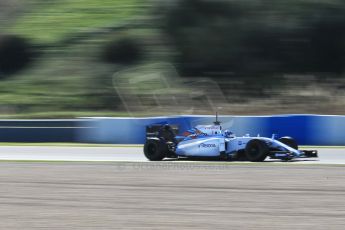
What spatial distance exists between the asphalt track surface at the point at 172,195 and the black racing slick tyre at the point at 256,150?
0.20 meters

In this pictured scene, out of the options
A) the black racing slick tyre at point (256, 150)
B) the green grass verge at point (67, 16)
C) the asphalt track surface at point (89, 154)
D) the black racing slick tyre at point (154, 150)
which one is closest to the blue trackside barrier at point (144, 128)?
the asphalt track surface at point (89, 154)

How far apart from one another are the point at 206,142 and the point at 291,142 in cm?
163

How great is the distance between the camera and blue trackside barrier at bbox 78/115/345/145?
53.6 ft

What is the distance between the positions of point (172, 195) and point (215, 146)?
4398 millimetres

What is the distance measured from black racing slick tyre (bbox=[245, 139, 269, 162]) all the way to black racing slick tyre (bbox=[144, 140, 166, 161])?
1.61m

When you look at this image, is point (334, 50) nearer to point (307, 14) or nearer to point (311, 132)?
point (307, 14)

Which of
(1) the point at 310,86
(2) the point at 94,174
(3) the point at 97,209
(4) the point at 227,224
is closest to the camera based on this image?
(4) the point at 227,224

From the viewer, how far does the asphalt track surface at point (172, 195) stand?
663 centimetres

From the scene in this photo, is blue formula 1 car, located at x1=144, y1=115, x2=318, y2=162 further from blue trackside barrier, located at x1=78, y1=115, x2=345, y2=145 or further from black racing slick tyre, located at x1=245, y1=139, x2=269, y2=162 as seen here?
blue trackside barrier, located at x1=78, y1=115, x2=345, y2=145

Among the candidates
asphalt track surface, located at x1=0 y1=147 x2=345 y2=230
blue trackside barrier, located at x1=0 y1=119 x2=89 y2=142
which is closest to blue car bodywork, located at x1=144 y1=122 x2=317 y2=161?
asphalt track surface, located at x1=0 y1=147 x2=345 y2=230

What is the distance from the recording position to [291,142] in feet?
43.0

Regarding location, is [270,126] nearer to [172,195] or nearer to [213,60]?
[172,195]

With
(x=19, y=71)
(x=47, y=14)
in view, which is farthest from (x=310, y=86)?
(x=47, y=14)

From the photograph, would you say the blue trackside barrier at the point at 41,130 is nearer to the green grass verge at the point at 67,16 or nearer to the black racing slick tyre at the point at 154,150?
the black racing slick tyre at the point at 154,150
